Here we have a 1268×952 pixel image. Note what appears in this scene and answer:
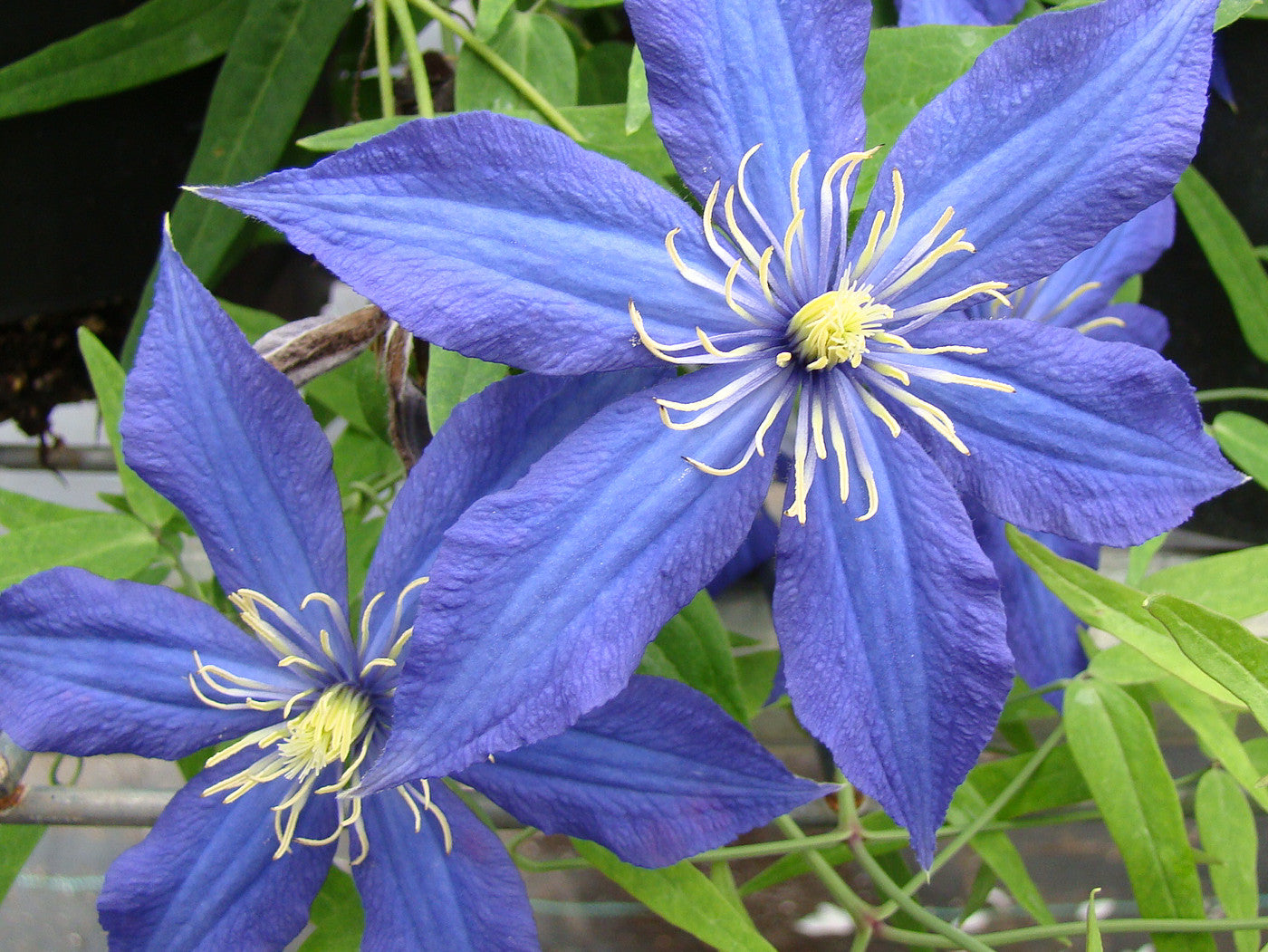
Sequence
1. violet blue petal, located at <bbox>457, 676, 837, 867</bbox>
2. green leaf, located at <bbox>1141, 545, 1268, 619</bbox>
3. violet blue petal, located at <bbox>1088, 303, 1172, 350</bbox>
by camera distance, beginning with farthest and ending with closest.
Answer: violet blue petal, located at <bbox>1088, 303, 1172, 350</bbox>, green leaf, located at <bbox>1141, 545, 1268, 619</bbox>, violet blue petal, located at <bbox>457, 676, 837, 867</bbox>

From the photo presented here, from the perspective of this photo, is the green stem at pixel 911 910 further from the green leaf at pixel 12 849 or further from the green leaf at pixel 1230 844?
the green leaf at pixel 12 849

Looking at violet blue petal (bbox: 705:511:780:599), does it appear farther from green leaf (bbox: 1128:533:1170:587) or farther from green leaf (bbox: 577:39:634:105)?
green leaf (bbox: 577:39:634:105)

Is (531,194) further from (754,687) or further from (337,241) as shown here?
(754,687)

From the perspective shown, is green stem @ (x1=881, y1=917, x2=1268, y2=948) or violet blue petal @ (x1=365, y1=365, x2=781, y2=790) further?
green stem @ (x1=881, y1=917, x2=1268, y2=948)

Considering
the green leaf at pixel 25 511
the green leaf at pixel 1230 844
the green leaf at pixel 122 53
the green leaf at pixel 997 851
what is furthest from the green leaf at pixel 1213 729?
the green leaf at pixel 122 53

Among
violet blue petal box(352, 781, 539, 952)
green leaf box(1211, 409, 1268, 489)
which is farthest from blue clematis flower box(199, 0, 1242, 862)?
green leaf box(1211, 409, 1268, 489)

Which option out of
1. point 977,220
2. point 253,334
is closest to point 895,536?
point 977,220
